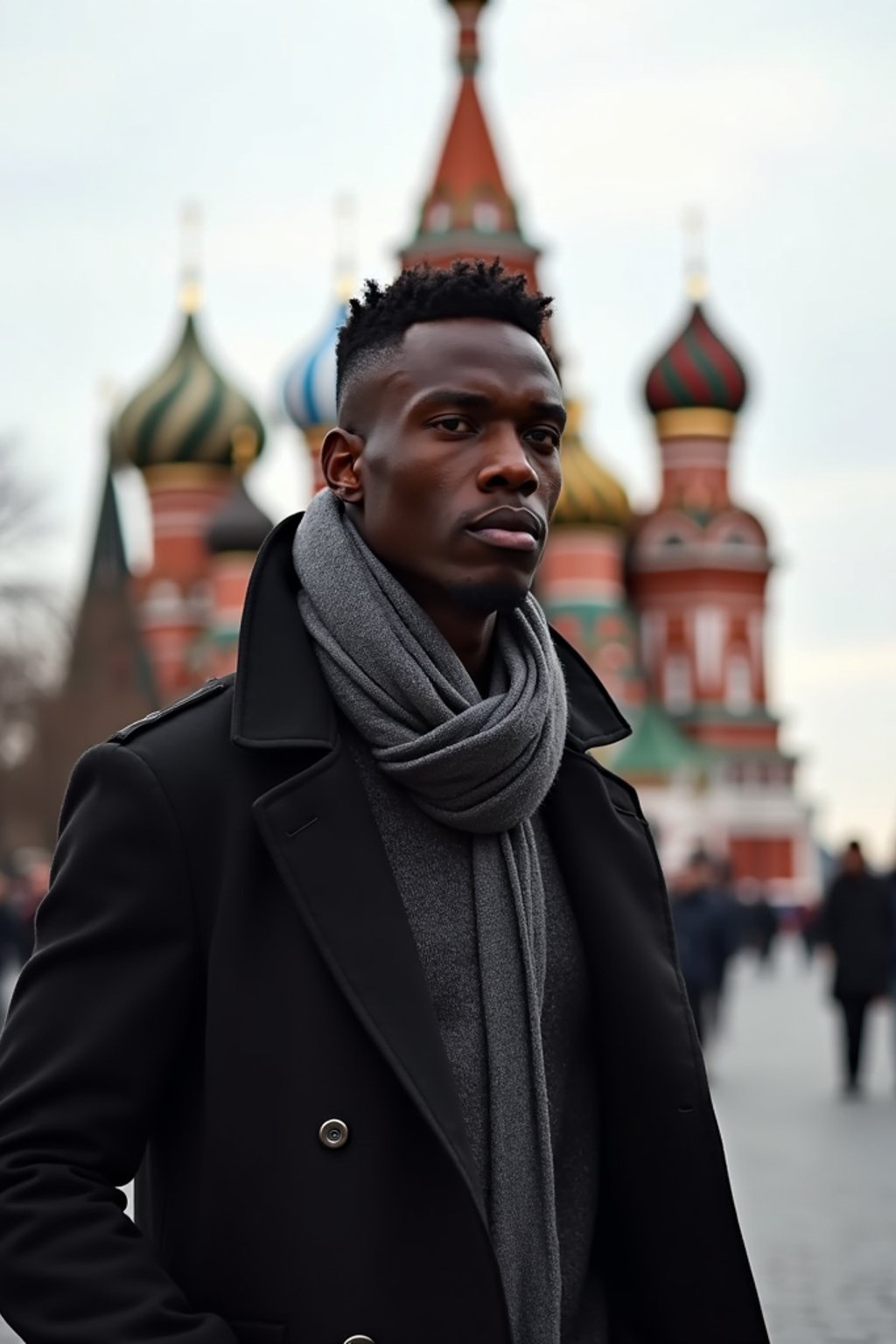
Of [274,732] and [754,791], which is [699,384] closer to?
[754,791]

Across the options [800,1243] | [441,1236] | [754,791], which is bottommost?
[800,1243]

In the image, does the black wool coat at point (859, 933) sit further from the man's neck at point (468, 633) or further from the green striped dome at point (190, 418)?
the green striped dome at point (190, 418)

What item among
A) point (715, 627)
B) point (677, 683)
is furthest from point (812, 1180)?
point (677, 683)

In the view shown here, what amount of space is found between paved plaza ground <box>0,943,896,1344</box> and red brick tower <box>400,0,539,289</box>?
97.1ft

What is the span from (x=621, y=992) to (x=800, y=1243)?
5751 millimetres

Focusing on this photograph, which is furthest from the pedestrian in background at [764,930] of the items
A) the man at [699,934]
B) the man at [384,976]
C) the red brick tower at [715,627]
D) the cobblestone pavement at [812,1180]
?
the man at [384,976]

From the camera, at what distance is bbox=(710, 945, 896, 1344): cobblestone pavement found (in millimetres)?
6879

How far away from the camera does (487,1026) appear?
8.02 feet

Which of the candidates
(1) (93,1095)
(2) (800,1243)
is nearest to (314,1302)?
(1) (93,1095)

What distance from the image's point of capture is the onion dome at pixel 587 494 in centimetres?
5553

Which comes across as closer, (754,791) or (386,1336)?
(386,1336)

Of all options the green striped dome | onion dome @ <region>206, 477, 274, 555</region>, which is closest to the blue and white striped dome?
onion dome @ <region>206, 477, 274, 555</region>

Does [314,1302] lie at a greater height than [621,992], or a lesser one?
lesser

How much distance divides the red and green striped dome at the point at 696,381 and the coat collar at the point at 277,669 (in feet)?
195
